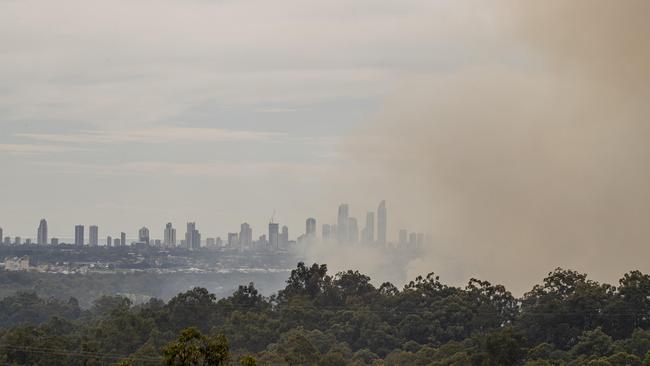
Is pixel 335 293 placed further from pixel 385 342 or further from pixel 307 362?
pixel 307 362

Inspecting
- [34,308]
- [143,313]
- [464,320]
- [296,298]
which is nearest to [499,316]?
[464,320]

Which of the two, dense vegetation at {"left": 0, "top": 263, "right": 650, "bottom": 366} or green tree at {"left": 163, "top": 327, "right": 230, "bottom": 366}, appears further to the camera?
dense vegetation at {"left": 0, "top": 263, "right": 650, "bottom": 366}

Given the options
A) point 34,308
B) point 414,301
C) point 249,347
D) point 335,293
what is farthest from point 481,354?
point 34,308

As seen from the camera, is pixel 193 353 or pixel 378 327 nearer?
pixel 193 353

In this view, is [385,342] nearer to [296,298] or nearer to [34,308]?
[296,298]

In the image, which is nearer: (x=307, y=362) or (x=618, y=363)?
(x=618, y=363)

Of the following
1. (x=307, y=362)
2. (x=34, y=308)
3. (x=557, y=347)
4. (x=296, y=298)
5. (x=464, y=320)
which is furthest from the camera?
(x=34, y=308)

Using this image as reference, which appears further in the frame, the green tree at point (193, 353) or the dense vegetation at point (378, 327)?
the dense vegetation at point (378, 327)

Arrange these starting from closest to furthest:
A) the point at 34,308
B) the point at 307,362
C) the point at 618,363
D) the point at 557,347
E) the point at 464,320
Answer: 1. the point at 618,363
2. the point at 307,362
3. the point at 557,347
4. the point at 464,320
5. the point at 34,308
